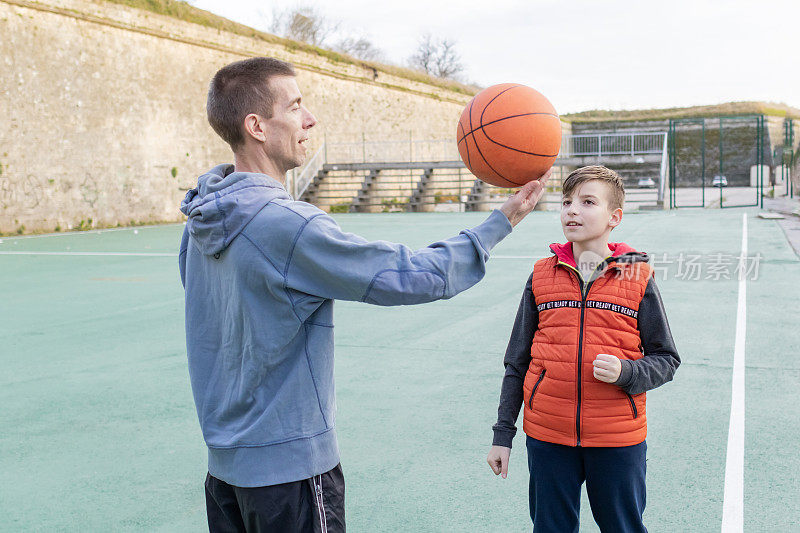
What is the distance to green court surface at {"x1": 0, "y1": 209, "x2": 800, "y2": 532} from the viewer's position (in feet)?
9.80

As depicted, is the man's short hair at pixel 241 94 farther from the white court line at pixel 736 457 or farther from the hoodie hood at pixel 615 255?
the white court line at pixel 736 457

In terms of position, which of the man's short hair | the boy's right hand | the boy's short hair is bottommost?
the boy's right hand

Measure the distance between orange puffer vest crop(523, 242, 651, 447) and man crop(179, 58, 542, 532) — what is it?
53cm

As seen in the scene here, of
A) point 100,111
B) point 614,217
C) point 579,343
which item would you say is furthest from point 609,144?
point 579,343

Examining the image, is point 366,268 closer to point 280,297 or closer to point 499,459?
point 280,297

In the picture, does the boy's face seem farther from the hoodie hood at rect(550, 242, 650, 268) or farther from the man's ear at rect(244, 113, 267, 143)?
the man's ear at rect(244, 113, 267, 143)

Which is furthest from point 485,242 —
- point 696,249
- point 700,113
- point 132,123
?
point 700,113

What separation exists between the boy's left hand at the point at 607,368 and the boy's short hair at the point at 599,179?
0.47m

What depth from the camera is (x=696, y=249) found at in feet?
38.8

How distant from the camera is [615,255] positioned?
2160mm

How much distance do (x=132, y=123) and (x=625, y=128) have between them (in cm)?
3681

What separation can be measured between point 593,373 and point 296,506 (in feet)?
3.00

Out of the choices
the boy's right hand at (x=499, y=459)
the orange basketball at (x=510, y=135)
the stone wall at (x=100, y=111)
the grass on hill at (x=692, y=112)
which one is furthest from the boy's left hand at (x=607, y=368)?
the grass on hill at (x=692, y=112)

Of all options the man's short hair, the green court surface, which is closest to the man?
the man's short hair
